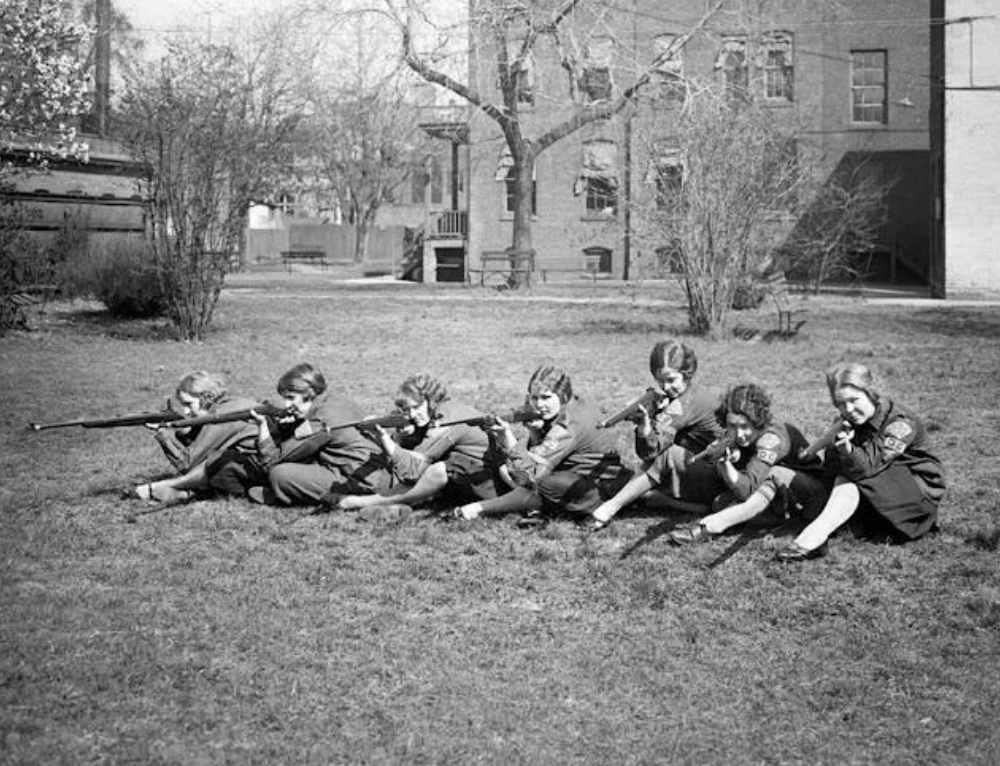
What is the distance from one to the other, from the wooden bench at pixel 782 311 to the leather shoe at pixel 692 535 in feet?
37.3

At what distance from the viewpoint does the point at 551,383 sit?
7.30 m

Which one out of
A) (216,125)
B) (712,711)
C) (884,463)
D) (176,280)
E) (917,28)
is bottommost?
(712,711)

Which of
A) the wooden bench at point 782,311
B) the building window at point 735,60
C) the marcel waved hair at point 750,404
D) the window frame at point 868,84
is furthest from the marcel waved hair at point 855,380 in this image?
the window frame at point 868,84

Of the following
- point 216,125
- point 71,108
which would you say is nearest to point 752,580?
point 216,125

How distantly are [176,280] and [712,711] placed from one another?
14.4 metres

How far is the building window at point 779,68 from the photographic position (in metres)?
39.4

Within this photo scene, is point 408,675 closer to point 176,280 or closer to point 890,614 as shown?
point 890,614

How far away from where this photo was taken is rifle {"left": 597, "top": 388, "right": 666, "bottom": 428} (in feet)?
24.3

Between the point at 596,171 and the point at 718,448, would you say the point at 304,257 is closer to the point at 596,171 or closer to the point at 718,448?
the point at 596,171

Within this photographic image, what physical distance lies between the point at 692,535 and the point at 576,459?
1109 mm

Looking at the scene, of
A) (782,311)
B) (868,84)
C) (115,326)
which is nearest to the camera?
(115,326)

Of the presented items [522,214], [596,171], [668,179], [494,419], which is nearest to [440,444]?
[494,419]

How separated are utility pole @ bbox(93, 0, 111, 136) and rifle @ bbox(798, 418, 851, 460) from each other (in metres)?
20.8

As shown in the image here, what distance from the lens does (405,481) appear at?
7.74 metres
